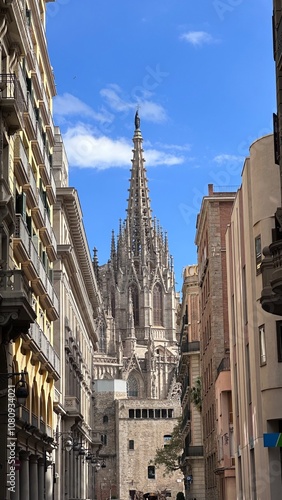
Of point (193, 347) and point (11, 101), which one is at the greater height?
point (11, 101)

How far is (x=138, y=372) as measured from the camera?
568 feet

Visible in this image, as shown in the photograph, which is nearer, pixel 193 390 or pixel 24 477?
pixel 24 477

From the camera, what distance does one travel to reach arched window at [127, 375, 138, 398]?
17212cm

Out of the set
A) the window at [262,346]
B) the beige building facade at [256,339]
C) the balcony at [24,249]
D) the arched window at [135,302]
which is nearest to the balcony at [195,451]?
the beige building facade at [256,339]

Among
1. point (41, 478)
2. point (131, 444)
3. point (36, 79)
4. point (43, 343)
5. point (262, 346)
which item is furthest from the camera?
point (131, 444)

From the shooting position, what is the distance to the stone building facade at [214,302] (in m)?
50.0

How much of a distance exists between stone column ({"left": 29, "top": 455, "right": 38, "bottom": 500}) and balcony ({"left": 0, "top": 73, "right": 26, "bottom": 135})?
1353 cm

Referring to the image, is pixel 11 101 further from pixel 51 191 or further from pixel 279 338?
pixel 51 191

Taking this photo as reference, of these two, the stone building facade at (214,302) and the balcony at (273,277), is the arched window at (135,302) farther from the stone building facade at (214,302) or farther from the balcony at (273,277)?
the balcony at (273,277)

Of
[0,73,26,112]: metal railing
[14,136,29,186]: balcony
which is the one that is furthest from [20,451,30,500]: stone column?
[0,73,26,112]: metal railing

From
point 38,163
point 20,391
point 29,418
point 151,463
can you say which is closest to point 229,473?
point 29,418

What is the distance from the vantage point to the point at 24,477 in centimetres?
3262

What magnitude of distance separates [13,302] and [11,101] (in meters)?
5.34

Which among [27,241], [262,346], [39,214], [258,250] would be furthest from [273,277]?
[39,214]
